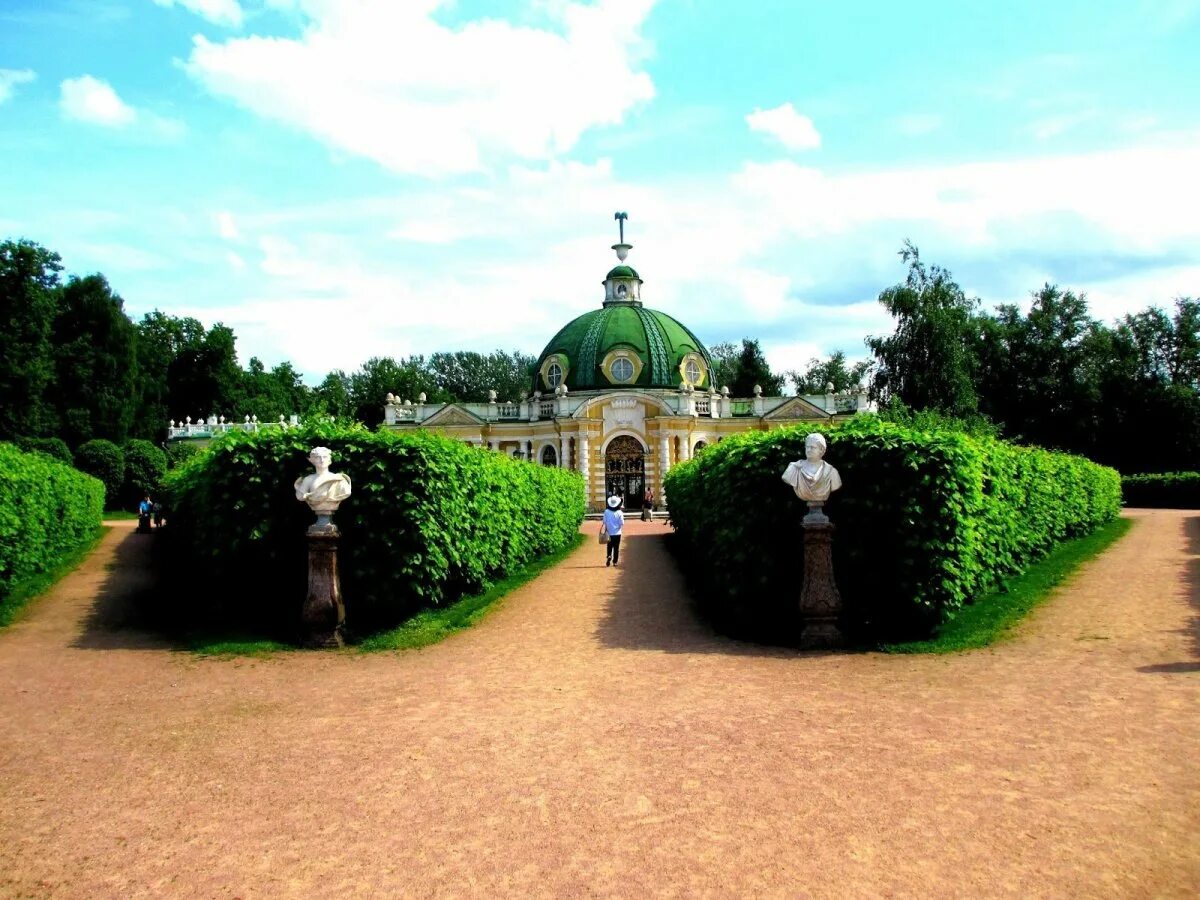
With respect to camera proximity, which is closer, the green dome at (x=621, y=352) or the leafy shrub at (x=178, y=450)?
the leafy shrub at (x=178, y=450)

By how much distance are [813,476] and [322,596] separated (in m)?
6.95

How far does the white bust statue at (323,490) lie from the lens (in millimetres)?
13828

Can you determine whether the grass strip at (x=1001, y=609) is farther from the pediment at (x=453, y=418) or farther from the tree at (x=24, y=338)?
the tree at (x=24, y=338)

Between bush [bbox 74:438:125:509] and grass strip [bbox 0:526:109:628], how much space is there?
22.7m

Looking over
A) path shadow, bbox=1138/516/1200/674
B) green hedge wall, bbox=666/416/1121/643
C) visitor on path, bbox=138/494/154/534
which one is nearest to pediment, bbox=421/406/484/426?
visitor on path, bbox=138/494/154/534

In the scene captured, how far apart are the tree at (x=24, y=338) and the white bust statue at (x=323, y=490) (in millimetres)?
40123

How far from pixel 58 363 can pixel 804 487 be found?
51.8 meters

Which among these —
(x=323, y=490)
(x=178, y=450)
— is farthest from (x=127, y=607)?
(x=178, y=450)

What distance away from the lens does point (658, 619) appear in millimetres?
15555

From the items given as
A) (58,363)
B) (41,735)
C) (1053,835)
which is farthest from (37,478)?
(58,363)

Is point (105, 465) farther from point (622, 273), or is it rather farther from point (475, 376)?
point (475, 376)

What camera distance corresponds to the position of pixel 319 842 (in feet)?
20.2

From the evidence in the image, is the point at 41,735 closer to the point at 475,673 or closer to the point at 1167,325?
the point at 475,673

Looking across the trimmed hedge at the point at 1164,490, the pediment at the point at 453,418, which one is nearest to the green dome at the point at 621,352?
the pediment at the point at 453,418
